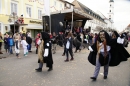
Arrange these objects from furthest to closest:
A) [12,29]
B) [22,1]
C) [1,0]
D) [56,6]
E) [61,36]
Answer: [56,6] → [22,1] → [12,29] → [1,0] → [61,36]

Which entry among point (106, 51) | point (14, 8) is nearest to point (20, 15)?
point (14, 8)

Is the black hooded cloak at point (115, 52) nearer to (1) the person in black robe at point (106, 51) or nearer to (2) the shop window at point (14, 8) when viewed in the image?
(1) the person in black robe at point (106, 51)

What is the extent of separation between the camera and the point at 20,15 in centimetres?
2412

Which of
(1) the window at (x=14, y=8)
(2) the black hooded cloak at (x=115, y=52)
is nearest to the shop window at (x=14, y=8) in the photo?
(1) the window at (x=14, y=8)

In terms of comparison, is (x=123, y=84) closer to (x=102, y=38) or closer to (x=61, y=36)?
(x=102, y=38)

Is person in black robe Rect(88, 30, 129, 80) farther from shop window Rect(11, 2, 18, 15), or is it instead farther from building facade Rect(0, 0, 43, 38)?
shop window Rect(11, 2, 18, 15)

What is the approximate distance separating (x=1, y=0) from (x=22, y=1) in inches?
169

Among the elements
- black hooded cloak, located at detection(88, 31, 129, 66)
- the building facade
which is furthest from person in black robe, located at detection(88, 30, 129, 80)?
the building facade

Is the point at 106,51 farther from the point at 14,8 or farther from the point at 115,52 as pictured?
the point at 14,8

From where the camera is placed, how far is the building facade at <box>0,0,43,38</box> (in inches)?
841

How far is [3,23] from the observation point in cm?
2117

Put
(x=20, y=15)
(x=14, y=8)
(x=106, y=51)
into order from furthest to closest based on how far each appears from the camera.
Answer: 1. (x=20, y=15)
2. (x=14, y=8)
3. (x=106, y=51)

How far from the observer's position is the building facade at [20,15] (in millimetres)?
21359

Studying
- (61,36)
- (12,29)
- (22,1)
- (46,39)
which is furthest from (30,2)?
(46,39)
